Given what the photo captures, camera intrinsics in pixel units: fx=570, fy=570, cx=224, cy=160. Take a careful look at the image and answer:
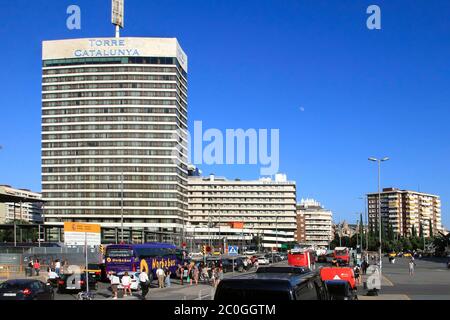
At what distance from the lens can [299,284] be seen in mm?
9016

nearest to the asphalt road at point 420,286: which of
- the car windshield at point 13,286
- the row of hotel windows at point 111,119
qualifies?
the car windshield at point 13,286

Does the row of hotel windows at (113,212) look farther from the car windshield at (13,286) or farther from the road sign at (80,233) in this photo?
the car windshield at (13,286)

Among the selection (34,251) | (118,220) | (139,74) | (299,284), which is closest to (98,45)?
(139,74)

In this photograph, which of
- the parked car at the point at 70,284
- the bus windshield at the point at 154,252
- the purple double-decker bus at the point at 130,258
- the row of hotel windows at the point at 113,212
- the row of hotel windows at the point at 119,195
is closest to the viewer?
the parked car at the point at 70,284

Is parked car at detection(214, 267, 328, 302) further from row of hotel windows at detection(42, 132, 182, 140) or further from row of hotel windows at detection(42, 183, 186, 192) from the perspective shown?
row of hotel windows at detection(42, 183, 186, 192)

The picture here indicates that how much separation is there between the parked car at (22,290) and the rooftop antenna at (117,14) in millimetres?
137481

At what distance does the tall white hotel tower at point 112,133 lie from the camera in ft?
508

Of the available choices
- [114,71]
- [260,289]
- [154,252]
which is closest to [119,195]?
[114,71]

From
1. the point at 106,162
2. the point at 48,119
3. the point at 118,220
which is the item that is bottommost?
the point at 118,220

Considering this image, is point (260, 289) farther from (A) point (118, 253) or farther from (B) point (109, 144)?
(B) point (109, 144)

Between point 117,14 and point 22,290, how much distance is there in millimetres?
139790

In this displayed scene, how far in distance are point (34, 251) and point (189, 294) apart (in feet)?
106

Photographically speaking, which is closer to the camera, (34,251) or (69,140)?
(34,251)
